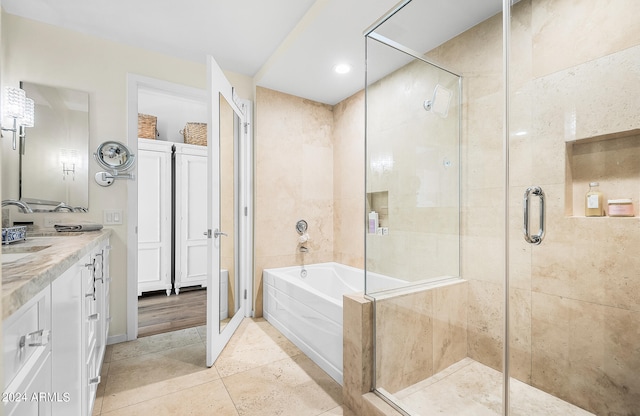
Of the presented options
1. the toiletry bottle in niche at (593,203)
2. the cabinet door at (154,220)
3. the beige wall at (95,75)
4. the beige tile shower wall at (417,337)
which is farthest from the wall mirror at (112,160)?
the toiletry bottle in niche at (593,203)

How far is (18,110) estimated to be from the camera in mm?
2115

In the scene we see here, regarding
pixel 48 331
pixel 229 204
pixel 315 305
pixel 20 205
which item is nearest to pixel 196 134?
pixel 229 204

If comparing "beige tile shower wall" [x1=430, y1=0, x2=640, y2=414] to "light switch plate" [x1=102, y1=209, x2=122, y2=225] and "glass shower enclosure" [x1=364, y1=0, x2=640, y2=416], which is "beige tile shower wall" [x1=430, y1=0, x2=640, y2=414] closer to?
"glass shower enclosure" [x1=364, y1=0, x2=640, y2=416]

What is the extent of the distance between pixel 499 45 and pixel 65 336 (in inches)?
90.9

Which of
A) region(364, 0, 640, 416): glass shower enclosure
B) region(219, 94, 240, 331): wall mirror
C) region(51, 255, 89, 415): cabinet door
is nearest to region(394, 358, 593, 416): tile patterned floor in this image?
region(364, 0, 640, 416): glass shower enclosure

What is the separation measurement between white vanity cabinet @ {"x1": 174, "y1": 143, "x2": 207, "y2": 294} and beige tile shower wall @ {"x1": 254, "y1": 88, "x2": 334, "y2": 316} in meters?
1.23

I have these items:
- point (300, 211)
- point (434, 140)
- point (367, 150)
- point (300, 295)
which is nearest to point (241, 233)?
point (300, 211)

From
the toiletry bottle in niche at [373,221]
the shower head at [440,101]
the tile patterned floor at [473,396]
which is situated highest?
the shower head at [440,101]

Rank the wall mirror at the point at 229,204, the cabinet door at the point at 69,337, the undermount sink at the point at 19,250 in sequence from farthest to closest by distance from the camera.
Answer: the wall mirror at the point at 229,204 → the undermount sink at the point at 19,250 → the cabinet door at the point at 69,337

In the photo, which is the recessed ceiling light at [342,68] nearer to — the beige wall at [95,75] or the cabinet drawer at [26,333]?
the beige wall at [95,75]

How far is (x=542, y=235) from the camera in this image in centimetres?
161

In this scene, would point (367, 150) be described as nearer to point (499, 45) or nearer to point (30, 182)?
point (499, 45)

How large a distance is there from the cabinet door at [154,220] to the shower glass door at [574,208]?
362 cm

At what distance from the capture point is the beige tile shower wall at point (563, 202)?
141cm
